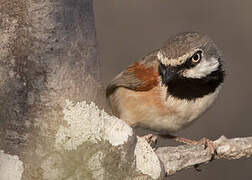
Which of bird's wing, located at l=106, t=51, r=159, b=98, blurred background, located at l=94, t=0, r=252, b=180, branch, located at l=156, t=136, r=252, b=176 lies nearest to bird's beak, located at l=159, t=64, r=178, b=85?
bird's wing, located at l=106, t=51, r=159, b=98

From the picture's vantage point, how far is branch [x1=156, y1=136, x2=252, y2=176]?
470cm

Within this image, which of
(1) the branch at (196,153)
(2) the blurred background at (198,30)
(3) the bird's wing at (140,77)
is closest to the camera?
(1) the branch at (196,153)

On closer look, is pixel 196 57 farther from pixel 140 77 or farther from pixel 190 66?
pixel 140 77

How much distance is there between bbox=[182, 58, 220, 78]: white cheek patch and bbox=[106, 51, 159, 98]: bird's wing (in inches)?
19.4

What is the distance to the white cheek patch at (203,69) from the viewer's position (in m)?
5.47

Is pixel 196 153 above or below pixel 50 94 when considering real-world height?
below

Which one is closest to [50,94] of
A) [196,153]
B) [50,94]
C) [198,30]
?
[50,94]

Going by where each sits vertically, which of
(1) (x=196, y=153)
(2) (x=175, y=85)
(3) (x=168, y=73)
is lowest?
(1) (x=196, y=153)

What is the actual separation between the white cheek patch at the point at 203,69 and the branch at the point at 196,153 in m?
0.70

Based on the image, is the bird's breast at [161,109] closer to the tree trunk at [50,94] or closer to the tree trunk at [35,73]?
the tree trunk at [50,94]

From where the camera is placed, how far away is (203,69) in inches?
219

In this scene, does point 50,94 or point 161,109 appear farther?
point 161,109

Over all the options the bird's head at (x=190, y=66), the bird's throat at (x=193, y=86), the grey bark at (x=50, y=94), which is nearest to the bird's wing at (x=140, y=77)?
the bird's head at (x=190, y=66)

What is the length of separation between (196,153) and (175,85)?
82 centimetres
